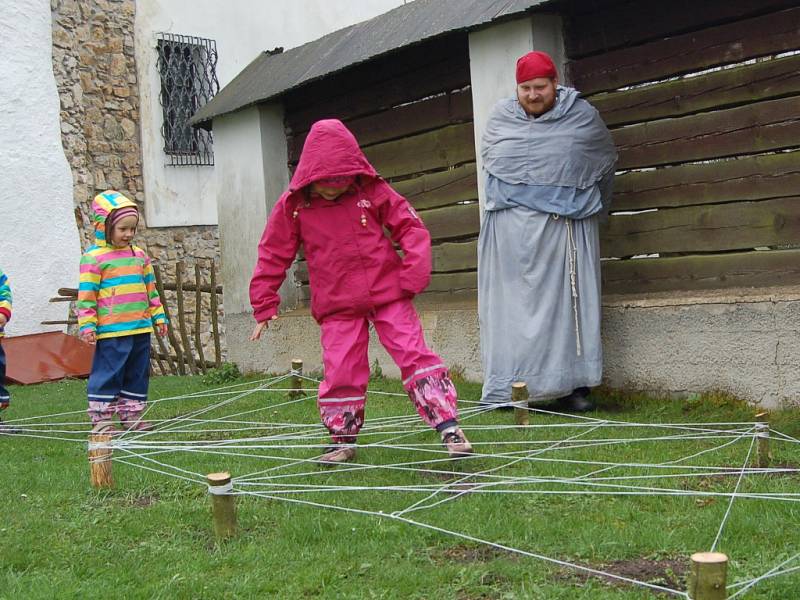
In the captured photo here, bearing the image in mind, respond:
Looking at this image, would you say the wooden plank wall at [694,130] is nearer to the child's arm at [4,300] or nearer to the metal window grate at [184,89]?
the child's arm at [4,300]

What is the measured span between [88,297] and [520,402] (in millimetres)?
2657

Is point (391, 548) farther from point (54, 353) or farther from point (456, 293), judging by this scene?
point (54, 353)

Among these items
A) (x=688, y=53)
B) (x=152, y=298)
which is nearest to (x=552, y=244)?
(x=688, y=53)

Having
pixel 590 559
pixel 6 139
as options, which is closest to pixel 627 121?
pixel 590 559

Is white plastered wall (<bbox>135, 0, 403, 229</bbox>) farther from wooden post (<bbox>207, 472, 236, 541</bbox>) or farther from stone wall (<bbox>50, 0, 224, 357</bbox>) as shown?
wooden post (<bbox>207, 472, 236, 541</bbox>)

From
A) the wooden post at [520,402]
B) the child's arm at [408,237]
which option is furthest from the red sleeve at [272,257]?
the wooden post at [520,402]

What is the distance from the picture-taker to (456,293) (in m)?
7.68

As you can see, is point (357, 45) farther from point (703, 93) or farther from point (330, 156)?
point (330, 156)

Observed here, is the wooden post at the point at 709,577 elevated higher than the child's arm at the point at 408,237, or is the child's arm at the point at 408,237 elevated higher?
the child's arm at the point at 408,237

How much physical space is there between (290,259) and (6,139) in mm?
8276

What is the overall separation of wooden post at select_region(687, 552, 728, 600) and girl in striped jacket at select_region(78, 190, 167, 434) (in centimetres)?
446

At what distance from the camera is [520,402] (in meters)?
5.45

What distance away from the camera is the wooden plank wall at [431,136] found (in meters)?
7.44

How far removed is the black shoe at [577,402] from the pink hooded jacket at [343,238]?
164 centimetres
